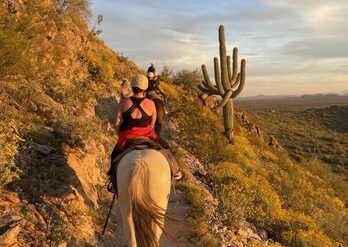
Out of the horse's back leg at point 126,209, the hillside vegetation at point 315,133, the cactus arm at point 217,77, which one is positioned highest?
the cactus arm at point 217,77

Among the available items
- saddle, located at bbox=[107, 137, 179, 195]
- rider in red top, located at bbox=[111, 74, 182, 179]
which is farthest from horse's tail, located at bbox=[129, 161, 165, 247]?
rider in red top, located at bbox=[111, 74, 182, 179]

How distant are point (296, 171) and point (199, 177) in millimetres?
8834

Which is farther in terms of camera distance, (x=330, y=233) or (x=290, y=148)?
(x=290, y=148)

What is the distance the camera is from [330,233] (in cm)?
1432

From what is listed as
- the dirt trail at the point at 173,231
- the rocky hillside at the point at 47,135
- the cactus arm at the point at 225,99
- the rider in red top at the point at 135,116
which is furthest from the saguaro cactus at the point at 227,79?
the rider in red top at the point at 135,116

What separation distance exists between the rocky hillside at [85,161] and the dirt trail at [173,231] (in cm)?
16

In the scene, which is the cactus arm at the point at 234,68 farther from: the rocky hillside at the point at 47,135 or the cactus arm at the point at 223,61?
the rocky hillside at the point at 47,135

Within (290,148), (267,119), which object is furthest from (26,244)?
(267,119)

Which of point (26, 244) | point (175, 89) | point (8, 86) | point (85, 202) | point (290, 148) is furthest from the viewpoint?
point (290, 148)

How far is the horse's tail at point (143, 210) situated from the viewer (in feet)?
19.5

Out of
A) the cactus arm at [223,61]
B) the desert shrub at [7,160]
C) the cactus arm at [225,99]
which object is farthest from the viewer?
the cactus arm at [223,61]

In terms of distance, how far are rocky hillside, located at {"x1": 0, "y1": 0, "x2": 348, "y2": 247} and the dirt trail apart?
0.52 feet

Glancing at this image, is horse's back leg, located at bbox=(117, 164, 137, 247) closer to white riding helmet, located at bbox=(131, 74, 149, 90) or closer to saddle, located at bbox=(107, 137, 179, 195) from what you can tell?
saddle, located at bbox=(107, 137, 179, 195)

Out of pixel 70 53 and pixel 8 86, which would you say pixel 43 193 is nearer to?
pixel 8 86
